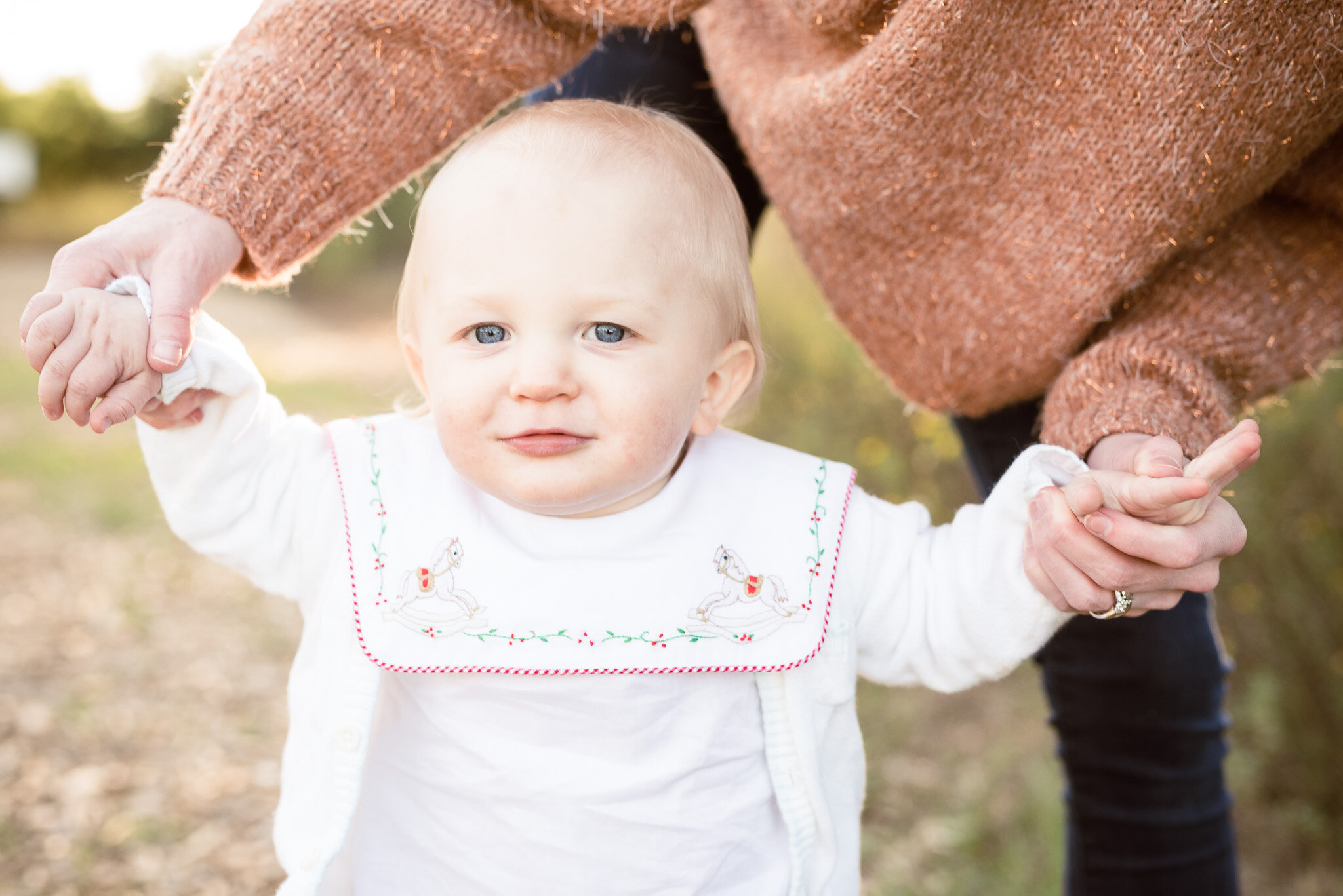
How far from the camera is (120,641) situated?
358 centimetres

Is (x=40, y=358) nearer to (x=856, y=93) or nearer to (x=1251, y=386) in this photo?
(x=856, y=93)

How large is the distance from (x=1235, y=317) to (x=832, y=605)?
1.93 feet

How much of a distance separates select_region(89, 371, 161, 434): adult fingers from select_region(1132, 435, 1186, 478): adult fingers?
0.98 m

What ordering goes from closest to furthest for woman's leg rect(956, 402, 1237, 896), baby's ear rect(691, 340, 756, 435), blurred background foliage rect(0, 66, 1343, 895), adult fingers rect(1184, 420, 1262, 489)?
1. adult fingers rect(1184, 420, 1262, 489)
2. baby's ear rect(691, 340, 756, 435)
3. woman's leg rect(956, 402, 1237, 896)
4. blurred background foliage rect(0, 66, 1343, 895)

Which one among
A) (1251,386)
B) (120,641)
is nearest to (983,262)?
(1251,386)

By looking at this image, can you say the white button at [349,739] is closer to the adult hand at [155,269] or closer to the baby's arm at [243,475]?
the baby's arm at [243,475]

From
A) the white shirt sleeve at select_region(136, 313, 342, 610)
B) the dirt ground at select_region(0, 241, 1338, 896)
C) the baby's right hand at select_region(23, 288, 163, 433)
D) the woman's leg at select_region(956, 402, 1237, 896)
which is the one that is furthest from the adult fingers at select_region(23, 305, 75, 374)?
the woman's leg at select_region(956, 402, 1237, 896)

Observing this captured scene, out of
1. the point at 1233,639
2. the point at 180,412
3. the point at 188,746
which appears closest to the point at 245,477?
the point at 180,412

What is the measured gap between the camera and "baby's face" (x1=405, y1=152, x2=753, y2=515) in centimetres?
113

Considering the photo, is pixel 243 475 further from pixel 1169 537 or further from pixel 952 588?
pixel 1169 537

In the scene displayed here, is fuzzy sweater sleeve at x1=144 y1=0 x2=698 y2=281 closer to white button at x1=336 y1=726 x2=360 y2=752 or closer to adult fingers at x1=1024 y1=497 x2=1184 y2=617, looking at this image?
white button at x1=336 y1=726 x2=360 y2=752

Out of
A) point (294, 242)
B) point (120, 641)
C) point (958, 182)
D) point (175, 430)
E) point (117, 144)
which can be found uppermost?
point (958, 182)

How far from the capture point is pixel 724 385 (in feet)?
4.31

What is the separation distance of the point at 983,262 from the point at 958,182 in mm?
104
